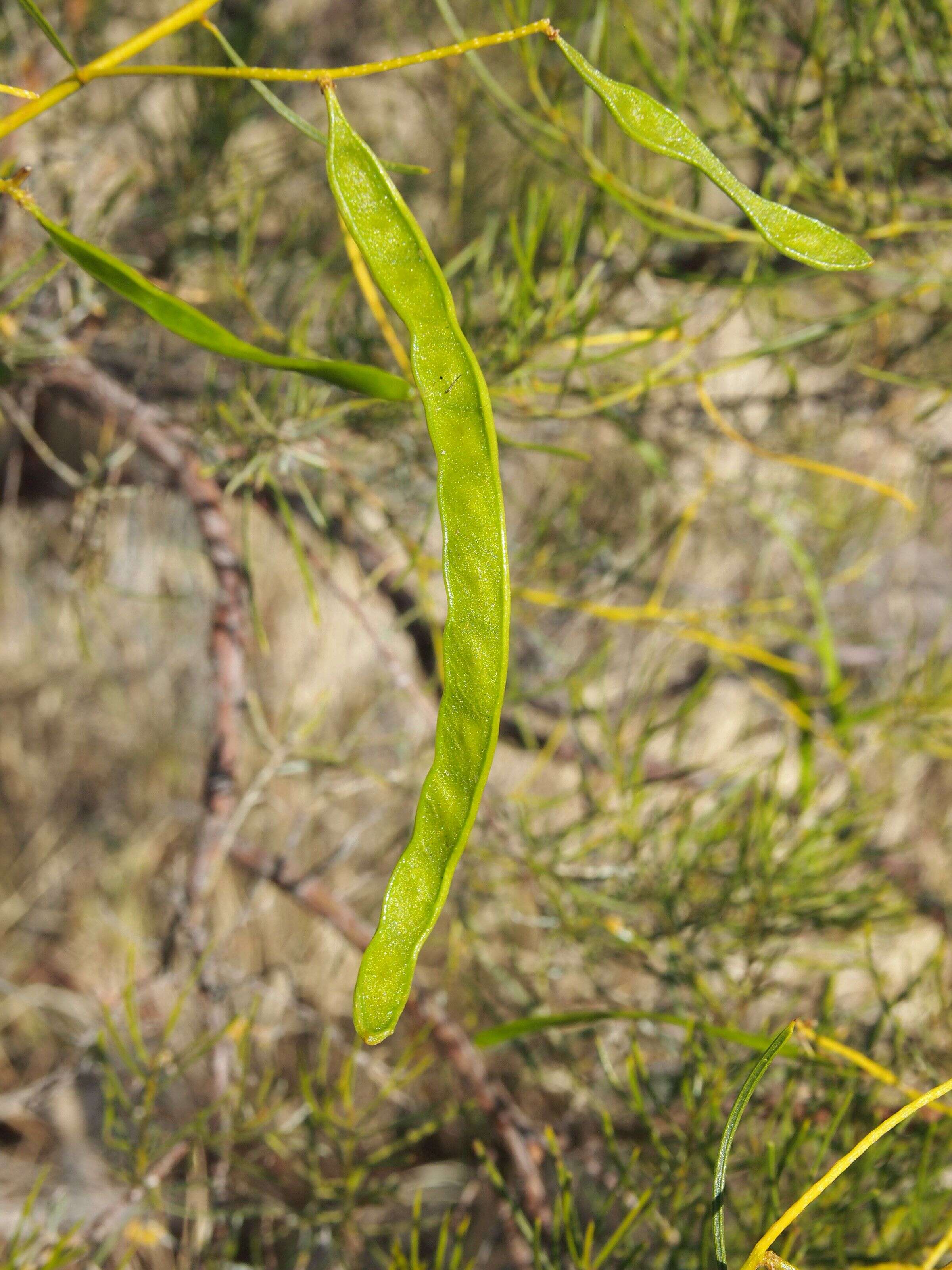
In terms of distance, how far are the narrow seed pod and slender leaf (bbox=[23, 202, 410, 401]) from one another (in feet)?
0.08

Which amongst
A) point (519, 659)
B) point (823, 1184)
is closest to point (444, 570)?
point (823, 1184)

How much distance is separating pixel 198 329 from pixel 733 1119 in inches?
11.0

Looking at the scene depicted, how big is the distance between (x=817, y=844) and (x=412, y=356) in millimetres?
491

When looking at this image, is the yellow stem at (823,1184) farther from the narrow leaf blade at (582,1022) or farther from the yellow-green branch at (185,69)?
the yellow-green branch at (185,69)

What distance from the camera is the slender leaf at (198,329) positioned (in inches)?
10.4

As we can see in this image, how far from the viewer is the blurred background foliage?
50 centimetres

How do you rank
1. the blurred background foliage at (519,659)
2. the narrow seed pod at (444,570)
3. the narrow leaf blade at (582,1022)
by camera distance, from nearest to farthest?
1. the narrow seed pod at (444,570)
2. the narrow leaf blade at (582,1022)
3. the blurred background foliage at (519,659)

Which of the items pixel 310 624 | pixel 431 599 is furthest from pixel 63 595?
pixel 431 599

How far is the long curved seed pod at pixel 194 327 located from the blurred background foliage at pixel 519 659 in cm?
18

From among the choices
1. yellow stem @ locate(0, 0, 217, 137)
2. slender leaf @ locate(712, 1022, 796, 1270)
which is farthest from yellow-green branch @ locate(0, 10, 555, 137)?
slender leaf @ locate(712, 1022, 796, 1270)

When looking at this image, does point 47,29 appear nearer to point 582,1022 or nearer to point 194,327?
point 194,327

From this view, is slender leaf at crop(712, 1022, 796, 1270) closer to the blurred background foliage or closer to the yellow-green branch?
the blurred background foliage

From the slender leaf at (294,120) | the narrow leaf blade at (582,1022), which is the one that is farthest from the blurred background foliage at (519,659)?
the slender leaf at (294,120)

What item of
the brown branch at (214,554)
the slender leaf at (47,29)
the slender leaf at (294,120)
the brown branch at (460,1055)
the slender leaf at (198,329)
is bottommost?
the brown branch at (460,1055)
